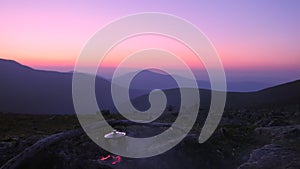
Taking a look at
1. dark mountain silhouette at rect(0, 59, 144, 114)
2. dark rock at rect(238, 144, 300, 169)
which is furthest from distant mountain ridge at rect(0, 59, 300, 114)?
dark rock at rect(238, 144, 300, 169)

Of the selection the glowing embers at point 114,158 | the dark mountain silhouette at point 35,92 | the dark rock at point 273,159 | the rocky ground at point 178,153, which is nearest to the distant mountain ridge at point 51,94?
the dark mountain silhouette at point 35,92

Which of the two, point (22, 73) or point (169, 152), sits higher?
point (22, 73)

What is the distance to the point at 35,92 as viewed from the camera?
15275 cm

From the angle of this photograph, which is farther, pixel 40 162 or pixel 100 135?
pixel 100 135

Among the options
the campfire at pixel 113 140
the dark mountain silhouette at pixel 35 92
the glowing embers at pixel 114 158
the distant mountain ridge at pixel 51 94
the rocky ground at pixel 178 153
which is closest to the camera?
the rocky ground at pixel 178 153

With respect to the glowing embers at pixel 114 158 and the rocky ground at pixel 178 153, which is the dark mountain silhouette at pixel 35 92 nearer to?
the rocky ground at pixel 178 153

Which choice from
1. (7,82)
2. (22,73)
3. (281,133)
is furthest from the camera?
(22,73)

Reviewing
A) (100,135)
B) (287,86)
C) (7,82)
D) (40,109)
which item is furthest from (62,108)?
(100,135)

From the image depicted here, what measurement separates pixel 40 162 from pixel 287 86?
3267 inches

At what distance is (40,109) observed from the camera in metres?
118

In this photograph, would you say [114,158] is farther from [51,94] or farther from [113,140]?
[51,94]

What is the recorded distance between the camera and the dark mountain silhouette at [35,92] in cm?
11762

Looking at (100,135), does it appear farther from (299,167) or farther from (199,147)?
(299,167)

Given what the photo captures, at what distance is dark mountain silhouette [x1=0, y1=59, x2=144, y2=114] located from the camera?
117625mm
